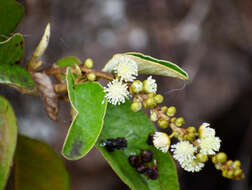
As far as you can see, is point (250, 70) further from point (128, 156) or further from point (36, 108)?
point (128, 156)

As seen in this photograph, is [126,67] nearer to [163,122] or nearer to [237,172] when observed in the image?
[163,122]

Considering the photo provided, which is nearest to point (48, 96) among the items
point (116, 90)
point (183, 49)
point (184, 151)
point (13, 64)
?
point (13, 64)

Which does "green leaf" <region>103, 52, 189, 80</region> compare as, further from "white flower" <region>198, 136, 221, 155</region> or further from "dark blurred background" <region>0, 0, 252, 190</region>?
"dark blurred background" <region>0, 0, 252, 190</region>

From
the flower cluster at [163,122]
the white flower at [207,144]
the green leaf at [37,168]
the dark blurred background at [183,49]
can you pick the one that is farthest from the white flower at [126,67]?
the dark blurred background at [183,49]

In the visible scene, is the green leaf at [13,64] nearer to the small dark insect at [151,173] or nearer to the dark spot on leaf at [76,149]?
the dark spot on leaf at [76,149]

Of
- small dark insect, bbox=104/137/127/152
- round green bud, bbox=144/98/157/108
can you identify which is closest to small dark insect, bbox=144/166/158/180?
small dark insect, bbox=104/137/127/152
